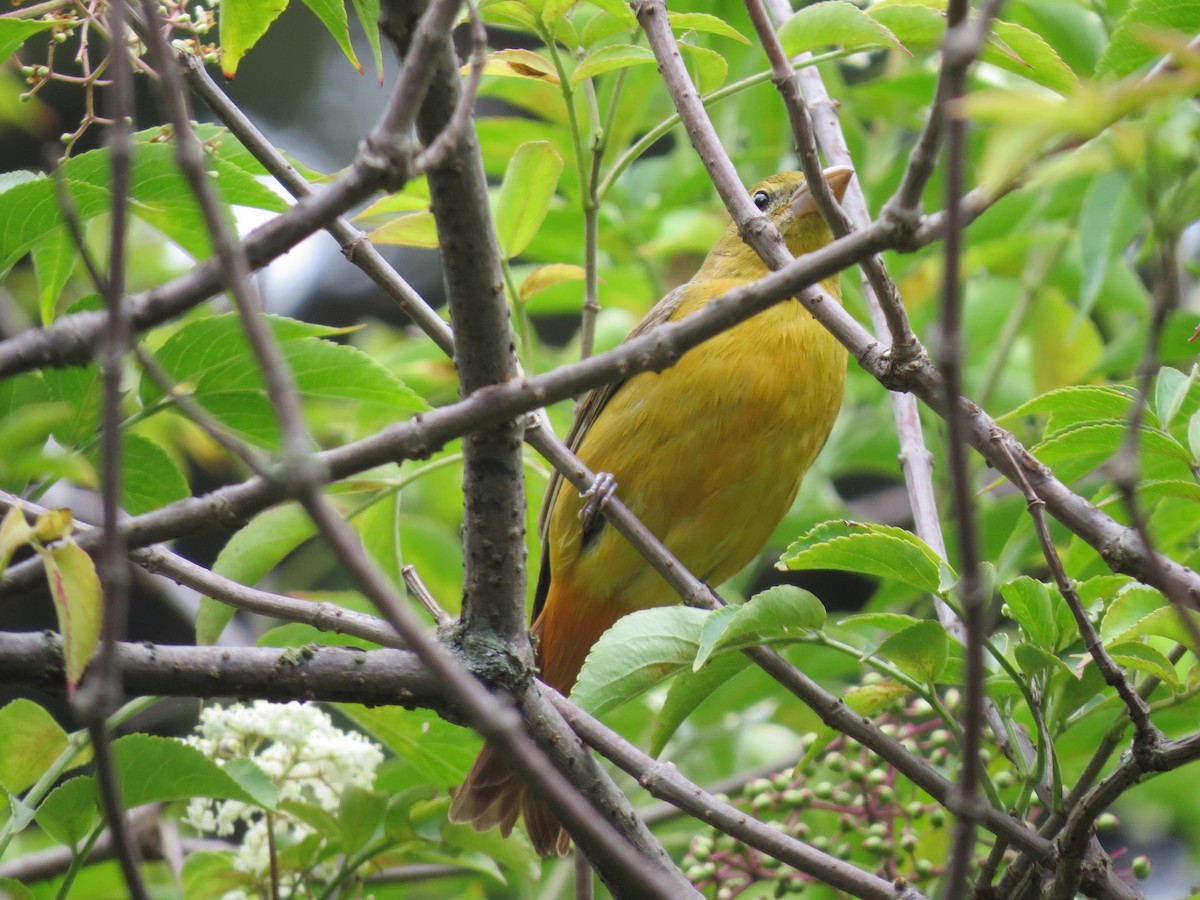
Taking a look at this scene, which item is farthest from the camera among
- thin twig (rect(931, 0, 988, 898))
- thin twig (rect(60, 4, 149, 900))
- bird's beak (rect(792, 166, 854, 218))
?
bird's beak (rect(792, 166, 854, 218))

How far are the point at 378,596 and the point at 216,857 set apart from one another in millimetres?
2248

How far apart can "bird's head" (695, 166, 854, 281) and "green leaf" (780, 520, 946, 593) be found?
224 cm

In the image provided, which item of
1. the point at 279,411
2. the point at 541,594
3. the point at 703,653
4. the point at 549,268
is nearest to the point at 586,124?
the point at 549,268

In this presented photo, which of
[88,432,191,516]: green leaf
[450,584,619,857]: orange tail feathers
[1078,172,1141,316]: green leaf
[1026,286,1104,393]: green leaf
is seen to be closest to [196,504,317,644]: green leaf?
[88,432,191,516]: green leaf

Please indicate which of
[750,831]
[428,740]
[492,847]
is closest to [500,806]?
[492,847]

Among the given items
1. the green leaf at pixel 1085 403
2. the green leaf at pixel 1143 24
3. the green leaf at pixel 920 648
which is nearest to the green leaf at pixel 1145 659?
the green leaf at pixel 920 648

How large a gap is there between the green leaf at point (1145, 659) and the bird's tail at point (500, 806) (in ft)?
4.48

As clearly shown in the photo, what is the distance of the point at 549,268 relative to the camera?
124 inches

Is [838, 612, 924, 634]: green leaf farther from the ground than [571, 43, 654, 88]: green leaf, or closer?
closer

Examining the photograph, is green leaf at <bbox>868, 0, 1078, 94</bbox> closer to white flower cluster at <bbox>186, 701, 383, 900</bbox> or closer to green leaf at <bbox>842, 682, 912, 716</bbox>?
green leaf at <bbox>842, 682, 912, 716</bbox>

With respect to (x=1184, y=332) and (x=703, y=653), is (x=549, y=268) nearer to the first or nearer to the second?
(x=703, y=653)

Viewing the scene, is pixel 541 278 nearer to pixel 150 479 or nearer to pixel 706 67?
pixel 706 67

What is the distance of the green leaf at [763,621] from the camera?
80.9 inches

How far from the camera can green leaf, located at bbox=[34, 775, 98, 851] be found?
226 cm
